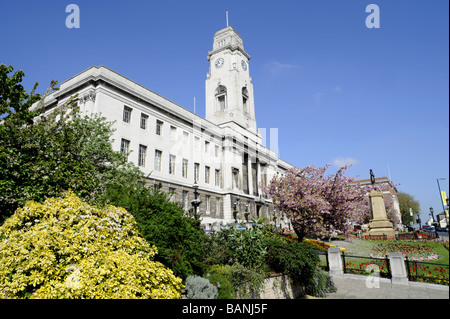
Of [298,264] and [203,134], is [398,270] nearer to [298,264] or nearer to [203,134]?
[298,264]

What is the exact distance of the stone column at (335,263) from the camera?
1711cm

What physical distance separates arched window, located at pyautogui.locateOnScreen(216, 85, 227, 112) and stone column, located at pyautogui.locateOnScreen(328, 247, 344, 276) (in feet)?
153

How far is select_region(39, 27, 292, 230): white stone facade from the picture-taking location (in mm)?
30672

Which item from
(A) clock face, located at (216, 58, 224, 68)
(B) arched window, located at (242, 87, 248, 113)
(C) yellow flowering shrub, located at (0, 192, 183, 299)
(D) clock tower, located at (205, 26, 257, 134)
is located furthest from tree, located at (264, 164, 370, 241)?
(A) clock face, located at (216, 58, 224, 68)

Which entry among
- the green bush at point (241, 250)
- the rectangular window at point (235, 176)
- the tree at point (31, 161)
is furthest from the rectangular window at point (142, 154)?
the green bush at point (241, 250)

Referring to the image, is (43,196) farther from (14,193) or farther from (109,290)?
(109,290)

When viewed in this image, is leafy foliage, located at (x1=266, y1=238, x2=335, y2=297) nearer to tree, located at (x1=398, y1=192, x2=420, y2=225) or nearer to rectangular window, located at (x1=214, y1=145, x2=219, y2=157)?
rectangular window, located at (x1=214, y1=145, x2=219, y2=157)

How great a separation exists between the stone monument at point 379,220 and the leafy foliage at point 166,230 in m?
32.8

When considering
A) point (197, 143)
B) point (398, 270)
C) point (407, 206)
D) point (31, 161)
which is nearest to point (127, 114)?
point (197, 143)

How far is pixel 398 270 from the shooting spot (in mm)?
14484

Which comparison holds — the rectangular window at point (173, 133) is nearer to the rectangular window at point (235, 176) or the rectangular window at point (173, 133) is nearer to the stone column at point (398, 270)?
the rectangular window at point (235, 176)

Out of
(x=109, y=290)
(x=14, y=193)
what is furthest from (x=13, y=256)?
(x=14, y=193)
